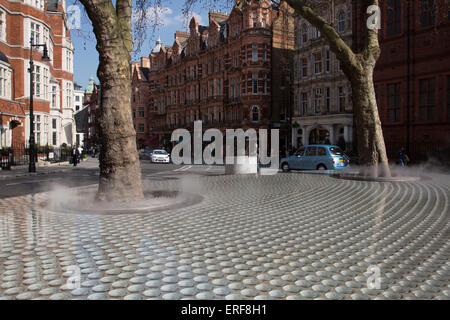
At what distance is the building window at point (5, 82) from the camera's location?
92.3 feet

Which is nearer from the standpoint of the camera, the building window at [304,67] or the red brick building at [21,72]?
the red brick building at [21,72]

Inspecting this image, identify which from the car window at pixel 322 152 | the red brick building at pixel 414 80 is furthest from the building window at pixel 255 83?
the car window at pixel 322 152

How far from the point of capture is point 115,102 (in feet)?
30.2

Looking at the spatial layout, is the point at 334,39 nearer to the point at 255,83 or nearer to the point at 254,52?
the point at 255,83

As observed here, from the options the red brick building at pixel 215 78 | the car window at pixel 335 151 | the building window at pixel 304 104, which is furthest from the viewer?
the red brick building at pixel 215 78

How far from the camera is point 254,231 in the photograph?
22.3ft

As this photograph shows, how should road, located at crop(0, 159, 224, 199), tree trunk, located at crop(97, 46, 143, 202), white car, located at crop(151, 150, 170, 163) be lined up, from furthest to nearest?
white car, located at crop(151, 150, 170, 163), road, located at crop(0, 159, 224, 199), tree trunk, located at crop(97, 46, 143, 202)

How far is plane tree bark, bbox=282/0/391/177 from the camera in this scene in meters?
14.9

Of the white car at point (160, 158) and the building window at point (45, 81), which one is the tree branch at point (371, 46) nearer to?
the white car at point (160, 158)

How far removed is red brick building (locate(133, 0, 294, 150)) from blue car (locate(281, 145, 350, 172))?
13146mm

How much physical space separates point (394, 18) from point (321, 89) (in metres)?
10.2

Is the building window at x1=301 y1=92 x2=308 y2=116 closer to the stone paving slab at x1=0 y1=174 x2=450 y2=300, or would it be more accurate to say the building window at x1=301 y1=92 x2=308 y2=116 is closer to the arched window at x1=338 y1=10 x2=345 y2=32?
the arched window at x1=338 y1=10 x2=345 y2=32

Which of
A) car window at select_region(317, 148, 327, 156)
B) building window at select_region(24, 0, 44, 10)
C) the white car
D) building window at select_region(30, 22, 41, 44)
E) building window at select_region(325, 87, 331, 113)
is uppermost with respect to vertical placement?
building window at select_region(24, 0, 44, 10)

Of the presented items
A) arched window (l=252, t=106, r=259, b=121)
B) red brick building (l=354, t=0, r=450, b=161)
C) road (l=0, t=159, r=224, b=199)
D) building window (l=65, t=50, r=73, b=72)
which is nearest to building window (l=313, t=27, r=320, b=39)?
red brick building (l=354, t=0, r=450, b=161)
